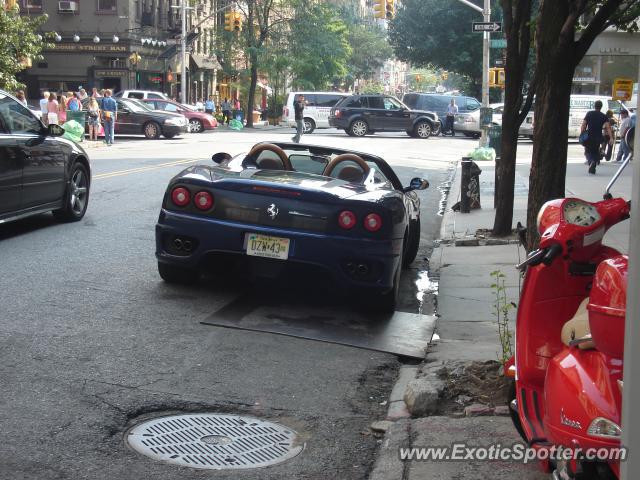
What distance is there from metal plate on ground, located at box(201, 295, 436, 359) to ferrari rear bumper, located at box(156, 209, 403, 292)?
1.06ft

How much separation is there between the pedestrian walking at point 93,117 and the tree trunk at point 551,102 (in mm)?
25743

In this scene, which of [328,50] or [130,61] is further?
[328,50]

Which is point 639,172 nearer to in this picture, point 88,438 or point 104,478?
point 104,478

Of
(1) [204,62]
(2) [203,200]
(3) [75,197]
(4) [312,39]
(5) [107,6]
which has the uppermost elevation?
(5) [107,6]

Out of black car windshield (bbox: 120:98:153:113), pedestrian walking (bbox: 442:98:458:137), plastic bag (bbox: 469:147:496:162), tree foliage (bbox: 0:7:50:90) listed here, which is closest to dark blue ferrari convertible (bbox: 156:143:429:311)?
plastic bag (bbox: 469:147:496:162)

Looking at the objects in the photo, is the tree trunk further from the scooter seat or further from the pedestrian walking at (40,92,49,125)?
the pedestrian walking at (40,92,49,125)

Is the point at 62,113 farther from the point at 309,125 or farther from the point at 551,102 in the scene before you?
the point at 551,102

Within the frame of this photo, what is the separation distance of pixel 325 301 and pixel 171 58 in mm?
51893

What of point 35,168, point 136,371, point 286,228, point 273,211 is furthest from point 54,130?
point 136,371

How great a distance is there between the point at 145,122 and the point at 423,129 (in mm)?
13699

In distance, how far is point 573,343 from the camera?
3.35m

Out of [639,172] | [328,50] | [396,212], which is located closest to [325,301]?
[396,212]

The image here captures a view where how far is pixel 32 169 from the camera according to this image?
10391mm

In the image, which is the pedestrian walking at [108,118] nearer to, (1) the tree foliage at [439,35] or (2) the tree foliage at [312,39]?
(2) the tree foliage at [312,39]
